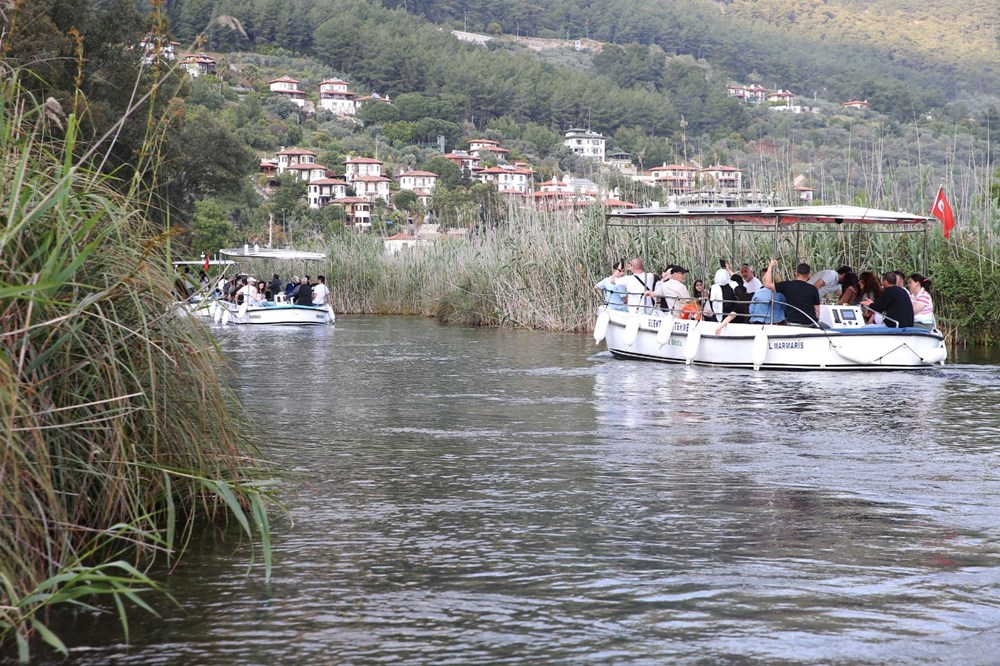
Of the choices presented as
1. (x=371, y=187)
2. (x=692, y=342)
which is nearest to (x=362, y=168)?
(x=371, y=187)

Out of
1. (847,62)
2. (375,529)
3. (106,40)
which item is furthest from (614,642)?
(847,62)

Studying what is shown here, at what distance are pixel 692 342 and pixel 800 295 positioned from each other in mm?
2125

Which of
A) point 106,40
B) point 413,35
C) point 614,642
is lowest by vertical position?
point 614,642

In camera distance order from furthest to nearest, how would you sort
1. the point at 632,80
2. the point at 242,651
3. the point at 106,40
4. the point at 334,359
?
the point at 632,80 < the point at 106,40 < the point at 334,359 < the point at 242,651

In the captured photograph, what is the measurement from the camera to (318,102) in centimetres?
16275

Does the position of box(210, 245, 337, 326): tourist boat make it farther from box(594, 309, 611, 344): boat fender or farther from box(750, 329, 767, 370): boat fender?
box(750, 329, 767, 370): boat fender

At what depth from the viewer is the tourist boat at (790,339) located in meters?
21.1

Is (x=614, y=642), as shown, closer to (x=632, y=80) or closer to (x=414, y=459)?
(x=414, y=459)

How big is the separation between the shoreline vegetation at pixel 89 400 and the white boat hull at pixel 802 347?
14290mm

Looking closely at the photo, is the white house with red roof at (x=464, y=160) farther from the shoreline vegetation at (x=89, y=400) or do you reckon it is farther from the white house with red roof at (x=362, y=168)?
the shoreline vegetation at (x=89, y=400)

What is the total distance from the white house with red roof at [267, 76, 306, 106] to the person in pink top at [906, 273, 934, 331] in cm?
13758

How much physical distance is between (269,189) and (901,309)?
344 ft

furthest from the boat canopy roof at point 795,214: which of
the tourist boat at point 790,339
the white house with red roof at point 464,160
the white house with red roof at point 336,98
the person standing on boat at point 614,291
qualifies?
the white house with red roof at point 336,98

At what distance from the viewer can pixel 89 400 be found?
7301 mm
